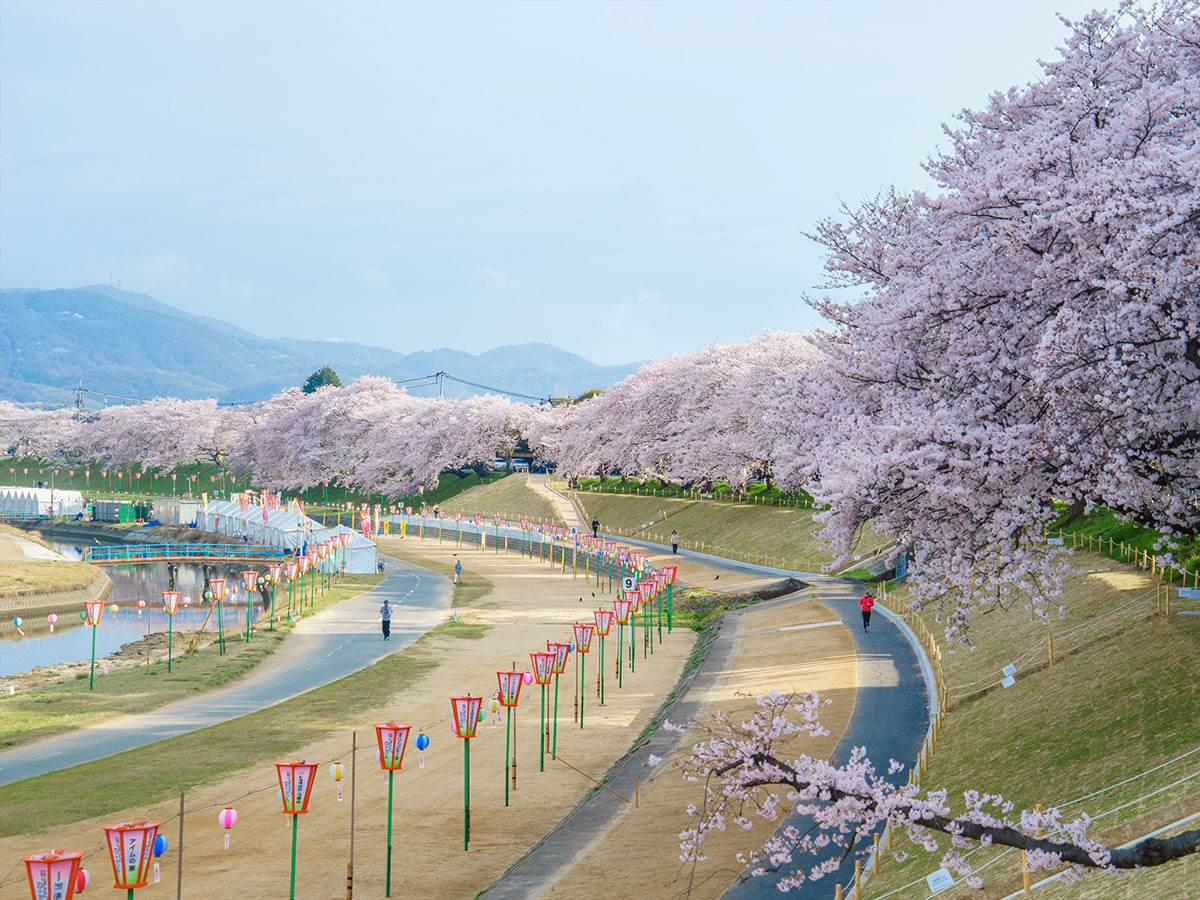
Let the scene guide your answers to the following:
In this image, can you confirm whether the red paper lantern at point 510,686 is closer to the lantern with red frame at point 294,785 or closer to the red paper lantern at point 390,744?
the red paper lantern at point 390,744

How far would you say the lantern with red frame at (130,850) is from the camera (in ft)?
45.6

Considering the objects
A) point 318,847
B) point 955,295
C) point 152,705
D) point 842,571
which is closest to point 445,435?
point 842,571

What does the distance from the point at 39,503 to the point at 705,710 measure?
335 feet

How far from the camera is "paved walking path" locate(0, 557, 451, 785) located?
28156 mm

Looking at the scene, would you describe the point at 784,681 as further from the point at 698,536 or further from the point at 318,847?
the point at 698,536

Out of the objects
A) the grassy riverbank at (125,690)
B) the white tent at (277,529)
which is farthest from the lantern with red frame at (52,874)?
the white tent at (277,529)

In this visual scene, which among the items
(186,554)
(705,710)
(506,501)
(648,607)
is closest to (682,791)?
(705,710)

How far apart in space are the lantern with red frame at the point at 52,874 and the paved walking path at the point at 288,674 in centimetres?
1501

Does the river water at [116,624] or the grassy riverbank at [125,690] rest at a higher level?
the grassy riverbank at [125,690]

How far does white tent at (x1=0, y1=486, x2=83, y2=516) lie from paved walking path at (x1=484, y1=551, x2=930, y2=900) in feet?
296

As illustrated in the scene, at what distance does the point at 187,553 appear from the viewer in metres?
82.5

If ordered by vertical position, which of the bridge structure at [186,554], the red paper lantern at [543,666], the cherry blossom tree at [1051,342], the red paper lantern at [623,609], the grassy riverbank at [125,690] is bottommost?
the grassy riverbank at [125,690]

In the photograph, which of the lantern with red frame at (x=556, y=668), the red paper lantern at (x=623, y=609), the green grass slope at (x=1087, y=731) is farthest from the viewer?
the red paper lantern at (x=623, y=609)

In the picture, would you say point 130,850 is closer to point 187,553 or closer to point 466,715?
point 466,715
